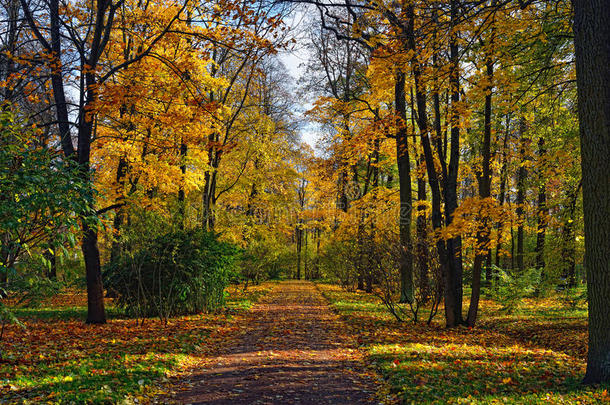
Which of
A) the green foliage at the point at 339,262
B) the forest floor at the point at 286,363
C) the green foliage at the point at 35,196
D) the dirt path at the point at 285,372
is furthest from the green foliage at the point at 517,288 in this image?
the green foliage at the point at 35,196

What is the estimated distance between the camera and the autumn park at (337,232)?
4.77m

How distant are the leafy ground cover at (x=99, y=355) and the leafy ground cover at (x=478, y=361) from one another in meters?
3.20

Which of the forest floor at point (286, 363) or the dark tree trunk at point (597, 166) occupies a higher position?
the dark tree trunk at point (597, 166)

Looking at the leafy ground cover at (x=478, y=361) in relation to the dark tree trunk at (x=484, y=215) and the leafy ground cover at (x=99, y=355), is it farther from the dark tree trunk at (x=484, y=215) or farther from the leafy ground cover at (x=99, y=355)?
the leafy ground cover at (x=99, y=355)

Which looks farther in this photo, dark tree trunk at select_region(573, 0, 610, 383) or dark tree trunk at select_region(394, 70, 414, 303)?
dark tree trunk at select_region(394, 70, 414, 303)

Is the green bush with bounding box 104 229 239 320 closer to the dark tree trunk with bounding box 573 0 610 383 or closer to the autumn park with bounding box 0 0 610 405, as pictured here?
the autumn park with bounding box 0 0 610 405

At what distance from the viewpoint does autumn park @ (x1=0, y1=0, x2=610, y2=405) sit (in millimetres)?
4770

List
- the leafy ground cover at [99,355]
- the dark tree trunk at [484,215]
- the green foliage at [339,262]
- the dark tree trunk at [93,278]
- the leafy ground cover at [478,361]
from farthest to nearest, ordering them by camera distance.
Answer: the green foliage at [339,262]
the dark tree trunk at [93,278]
the dark tree trunk at [484,215]
the leafy ground cover at [478,361]
the leafy ground cover at [99,355]

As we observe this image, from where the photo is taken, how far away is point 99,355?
6102 millimetres

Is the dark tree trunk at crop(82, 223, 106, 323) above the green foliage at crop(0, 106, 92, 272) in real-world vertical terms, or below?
below

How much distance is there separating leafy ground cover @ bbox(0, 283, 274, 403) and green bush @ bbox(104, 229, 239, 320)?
0.51 meters

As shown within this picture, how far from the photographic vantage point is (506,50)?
8375 mm

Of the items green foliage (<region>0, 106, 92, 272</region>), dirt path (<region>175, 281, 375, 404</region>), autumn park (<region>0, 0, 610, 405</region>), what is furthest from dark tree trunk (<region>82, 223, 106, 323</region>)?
green foliage (<region>0, 106, 92, 272</region>)

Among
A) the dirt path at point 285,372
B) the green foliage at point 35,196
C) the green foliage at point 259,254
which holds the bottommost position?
the dirt path at point 285,372
